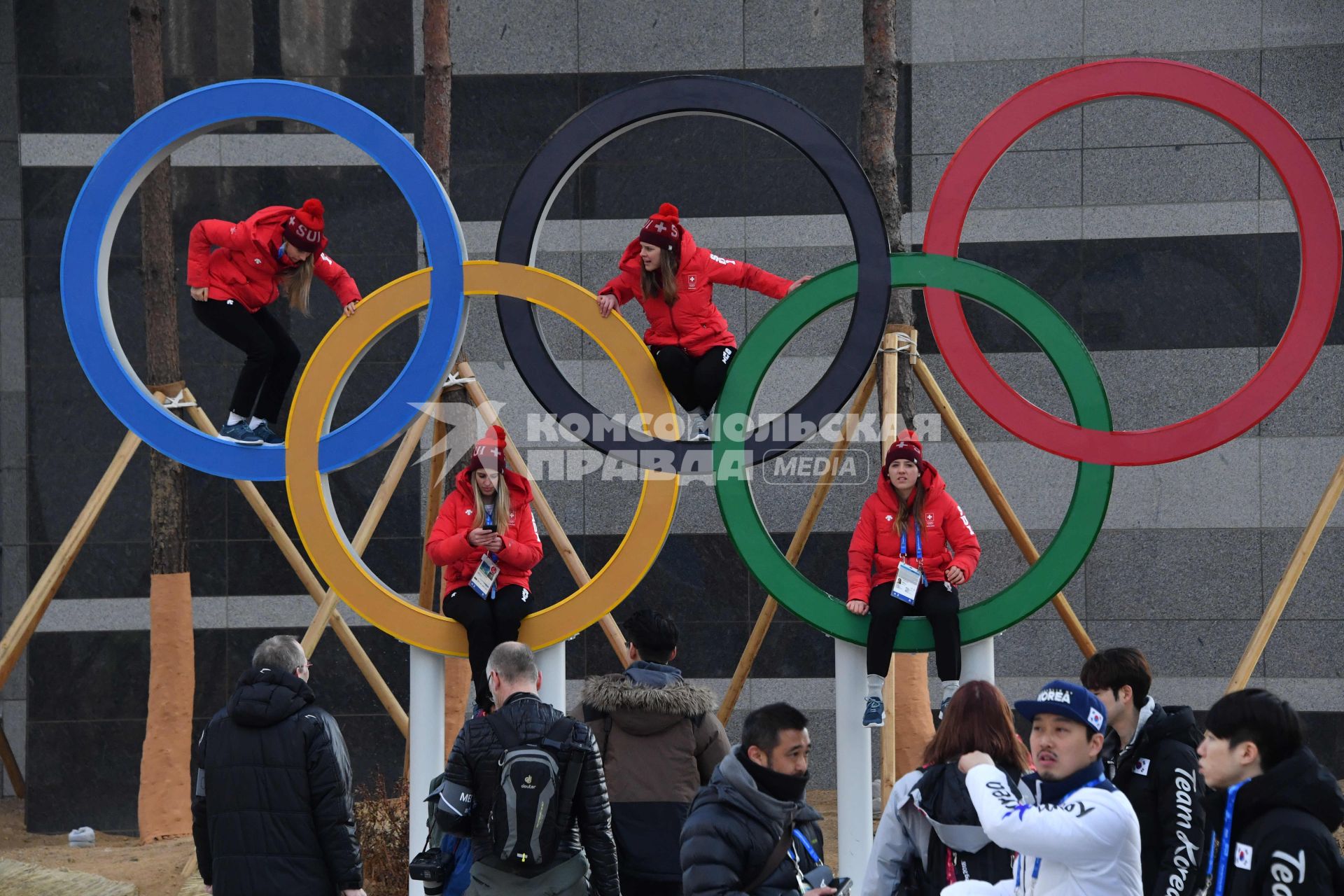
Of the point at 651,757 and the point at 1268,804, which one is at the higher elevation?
the point at 1268,804

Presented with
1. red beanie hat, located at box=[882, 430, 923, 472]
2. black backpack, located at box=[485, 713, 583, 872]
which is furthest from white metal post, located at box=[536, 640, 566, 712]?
black backpack, located at box=[485, 713, 583, 872]

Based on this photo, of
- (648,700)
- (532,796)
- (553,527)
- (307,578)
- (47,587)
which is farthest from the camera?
(47,587)

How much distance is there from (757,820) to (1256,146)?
4975mm

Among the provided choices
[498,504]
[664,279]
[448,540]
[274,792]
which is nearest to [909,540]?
[664,279]

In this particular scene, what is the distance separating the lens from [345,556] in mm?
7199

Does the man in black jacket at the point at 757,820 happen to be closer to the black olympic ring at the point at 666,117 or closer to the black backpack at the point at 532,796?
the black backpack at the point at 532,796

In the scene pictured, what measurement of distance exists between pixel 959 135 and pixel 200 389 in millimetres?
6777

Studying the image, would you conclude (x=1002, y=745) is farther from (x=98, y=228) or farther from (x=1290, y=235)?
(x=1290, y=235)

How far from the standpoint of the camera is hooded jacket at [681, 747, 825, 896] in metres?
3.75

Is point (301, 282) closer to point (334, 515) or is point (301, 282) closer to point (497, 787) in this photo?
point (334, 515)

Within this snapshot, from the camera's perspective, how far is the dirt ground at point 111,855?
866 centimetres

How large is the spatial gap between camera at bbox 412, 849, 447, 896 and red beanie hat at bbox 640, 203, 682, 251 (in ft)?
11.2

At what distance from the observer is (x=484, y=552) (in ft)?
22.9

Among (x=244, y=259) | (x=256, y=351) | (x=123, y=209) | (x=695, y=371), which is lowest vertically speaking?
(x=695, y=371)
